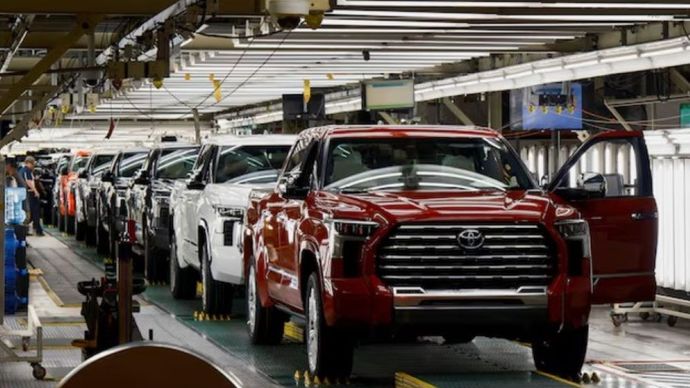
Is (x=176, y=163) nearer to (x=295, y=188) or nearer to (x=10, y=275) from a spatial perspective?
(x=10, y=275)

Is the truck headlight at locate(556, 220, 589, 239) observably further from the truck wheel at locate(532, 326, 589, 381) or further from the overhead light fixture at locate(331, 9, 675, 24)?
the overhead light fixture at locate(331, 9, 675, 24)

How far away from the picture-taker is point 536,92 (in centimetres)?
2870

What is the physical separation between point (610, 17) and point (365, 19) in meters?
3.01

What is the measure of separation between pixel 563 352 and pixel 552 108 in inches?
666

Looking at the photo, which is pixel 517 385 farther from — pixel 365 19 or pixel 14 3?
pixel 365 19

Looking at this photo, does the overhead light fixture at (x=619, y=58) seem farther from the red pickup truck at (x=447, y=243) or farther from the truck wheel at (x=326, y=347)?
the truck wheel at (x=326, y=347)

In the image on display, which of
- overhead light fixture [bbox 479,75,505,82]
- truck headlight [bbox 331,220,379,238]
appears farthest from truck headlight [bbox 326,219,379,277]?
overhead light fixture [bbox 479,75,505,82]

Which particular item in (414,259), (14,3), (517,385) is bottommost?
(517,385)

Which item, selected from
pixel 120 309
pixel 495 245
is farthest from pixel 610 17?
pixel 120 309

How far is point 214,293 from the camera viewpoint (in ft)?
55.9

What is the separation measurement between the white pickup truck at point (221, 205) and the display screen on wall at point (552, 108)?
10.8 meters

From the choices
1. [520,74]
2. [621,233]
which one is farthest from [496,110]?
[621,233]

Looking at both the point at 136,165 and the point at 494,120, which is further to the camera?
the point at 494,120

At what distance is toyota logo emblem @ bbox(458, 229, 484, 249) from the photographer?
1126 centimetres
